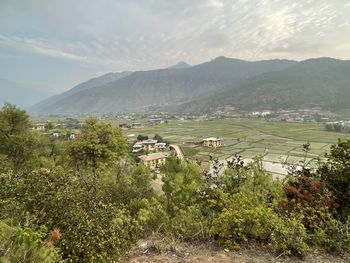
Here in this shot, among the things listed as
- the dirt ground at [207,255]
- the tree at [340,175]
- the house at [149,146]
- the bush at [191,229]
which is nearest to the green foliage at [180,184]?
the bush at [191,229]

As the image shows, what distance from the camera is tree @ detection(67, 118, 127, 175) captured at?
58.2 ft

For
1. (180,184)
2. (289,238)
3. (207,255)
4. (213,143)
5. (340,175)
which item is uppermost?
(340,175)

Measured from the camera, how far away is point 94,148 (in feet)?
58.1

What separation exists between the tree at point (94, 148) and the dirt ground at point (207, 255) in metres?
12.1

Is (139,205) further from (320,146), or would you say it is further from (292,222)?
(320,146)

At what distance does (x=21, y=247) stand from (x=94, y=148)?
46.4ft

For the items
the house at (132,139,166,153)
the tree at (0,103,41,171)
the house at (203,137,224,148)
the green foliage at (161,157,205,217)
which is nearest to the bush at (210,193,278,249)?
the green foliage at (161,157,205,217)

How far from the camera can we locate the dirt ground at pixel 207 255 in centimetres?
575

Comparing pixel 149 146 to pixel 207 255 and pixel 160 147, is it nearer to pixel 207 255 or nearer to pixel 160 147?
pixel 160 147

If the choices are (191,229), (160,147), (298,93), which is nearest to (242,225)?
(191,229)

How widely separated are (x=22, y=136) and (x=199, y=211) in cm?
1555

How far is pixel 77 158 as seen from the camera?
60.7 feet

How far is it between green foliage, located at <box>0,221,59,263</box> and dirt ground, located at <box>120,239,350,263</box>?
2195 mm

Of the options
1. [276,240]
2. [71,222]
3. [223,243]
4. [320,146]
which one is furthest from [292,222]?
[320,146]
